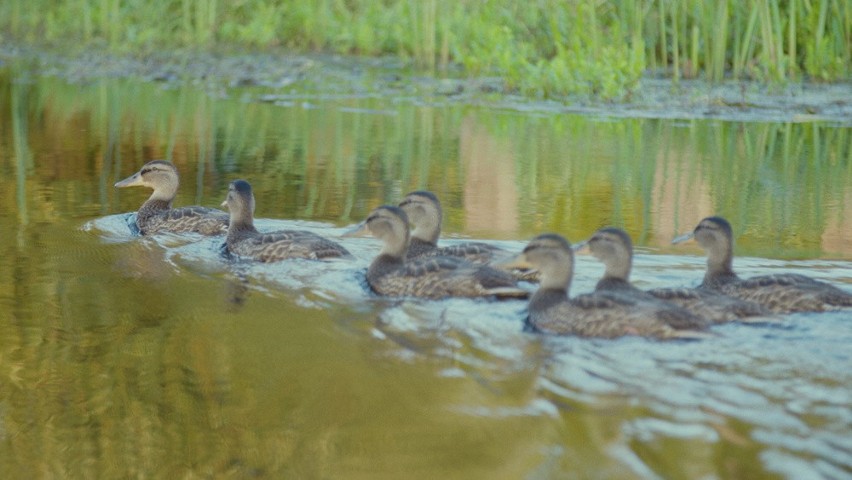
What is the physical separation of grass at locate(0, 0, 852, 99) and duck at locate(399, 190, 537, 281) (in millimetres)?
7136

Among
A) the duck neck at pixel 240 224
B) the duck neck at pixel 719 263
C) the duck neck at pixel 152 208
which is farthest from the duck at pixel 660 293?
the duck neck at pixel 152 208

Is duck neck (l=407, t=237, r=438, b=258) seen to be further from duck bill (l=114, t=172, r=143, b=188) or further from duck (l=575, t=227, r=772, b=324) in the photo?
duck bill (l=114, t=172, r=143, b=188)

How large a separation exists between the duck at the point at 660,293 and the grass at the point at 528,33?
810cm

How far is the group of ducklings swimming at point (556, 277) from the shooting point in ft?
18.7

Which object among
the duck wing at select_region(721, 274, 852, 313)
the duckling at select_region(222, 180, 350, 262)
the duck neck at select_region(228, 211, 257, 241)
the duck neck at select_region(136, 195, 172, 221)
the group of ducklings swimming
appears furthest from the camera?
the duck neck at select_region(136, 195, 172, 221)

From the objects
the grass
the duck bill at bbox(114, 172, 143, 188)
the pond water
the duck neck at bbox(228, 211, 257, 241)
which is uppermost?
the grass

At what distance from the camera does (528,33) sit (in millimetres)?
17406

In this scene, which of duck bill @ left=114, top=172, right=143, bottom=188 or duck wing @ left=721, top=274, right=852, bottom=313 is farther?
duck bill @ left=114, top=172, right=143, bottom=188

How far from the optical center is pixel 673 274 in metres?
7.02

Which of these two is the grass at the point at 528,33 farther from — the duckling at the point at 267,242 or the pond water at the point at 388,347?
the duckling at the point at 267,242

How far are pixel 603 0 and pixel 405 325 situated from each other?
1108 cm

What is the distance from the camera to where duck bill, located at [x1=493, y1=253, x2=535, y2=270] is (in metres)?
6.26

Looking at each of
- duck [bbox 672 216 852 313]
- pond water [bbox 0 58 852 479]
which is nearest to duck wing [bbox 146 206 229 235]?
pond water [bbox 0 58 852 479]

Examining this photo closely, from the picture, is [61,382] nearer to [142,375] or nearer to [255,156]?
[142,375]
